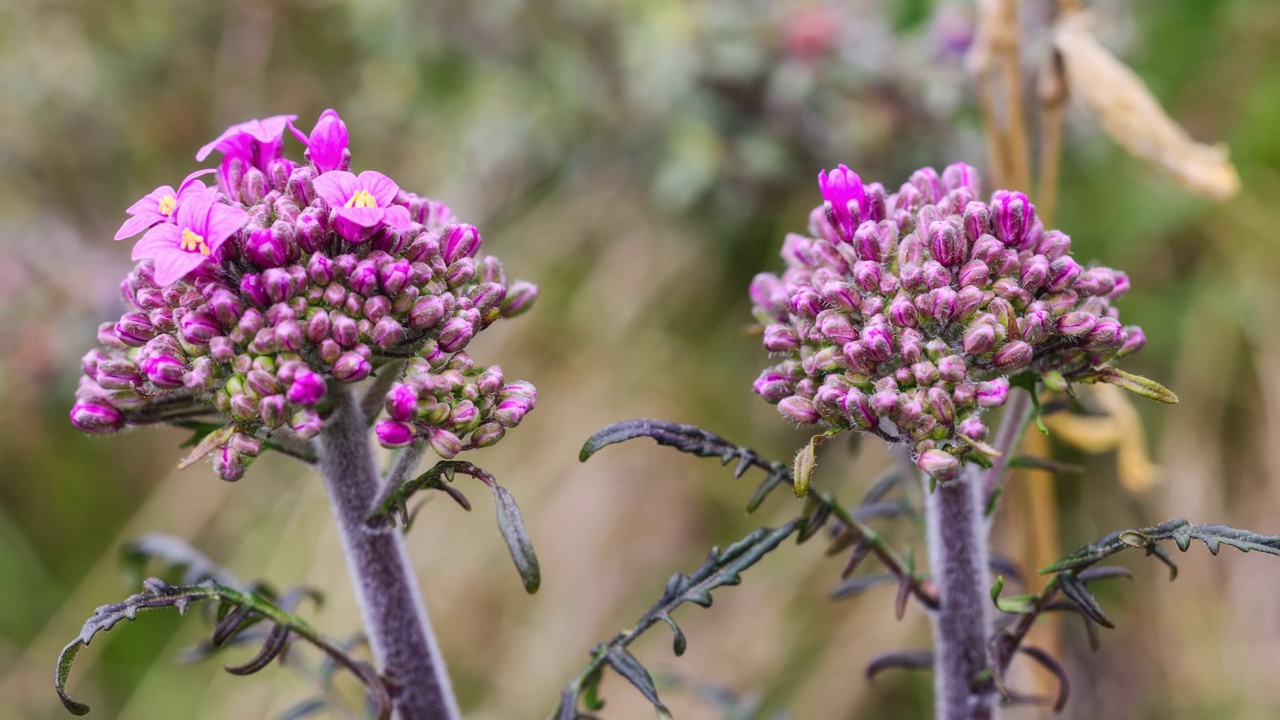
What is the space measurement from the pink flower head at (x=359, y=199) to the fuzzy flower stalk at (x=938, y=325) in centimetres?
66

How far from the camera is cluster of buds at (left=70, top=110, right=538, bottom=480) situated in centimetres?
158

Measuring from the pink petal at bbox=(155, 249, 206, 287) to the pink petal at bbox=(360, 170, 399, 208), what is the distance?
27 cm

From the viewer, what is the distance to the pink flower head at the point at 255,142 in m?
1.79

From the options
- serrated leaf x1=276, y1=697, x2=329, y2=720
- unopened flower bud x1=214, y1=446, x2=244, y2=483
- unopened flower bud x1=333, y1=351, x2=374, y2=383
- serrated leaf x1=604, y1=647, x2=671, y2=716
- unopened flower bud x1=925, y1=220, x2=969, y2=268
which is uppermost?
unopened flower bud x1=925, y1=220, x2=969, y2=268

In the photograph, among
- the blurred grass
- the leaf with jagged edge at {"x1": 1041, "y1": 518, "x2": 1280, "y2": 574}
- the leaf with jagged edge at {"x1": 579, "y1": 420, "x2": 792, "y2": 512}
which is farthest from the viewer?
the blurred grass

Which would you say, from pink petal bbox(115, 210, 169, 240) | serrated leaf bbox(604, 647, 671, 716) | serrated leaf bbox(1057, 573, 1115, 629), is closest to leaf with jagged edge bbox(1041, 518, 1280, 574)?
serrated leaf bbox(1057, 573, 1115, 629)

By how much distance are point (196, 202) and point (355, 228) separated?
24 cm

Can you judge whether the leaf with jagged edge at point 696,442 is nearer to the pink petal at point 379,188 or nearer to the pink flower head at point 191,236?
the pink petal at point 379,188

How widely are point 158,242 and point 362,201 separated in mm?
321

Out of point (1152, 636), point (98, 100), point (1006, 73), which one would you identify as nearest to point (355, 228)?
point (1006, 73)

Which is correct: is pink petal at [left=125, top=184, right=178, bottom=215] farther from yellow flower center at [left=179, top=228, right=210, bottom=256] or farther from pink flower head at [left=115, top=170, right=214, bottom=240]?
yellow flower center at [left=179, top=228, right=210, bottom=256]

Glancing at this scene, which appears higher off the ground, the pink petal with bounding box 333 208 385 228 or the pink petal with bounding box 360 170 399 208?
the pink petal with bounding box 360 170 399 208

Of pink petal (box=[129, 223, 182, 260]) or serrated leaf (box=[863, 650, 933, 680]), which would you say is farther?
serrated leaf (box=[863, 650, 933, 680])

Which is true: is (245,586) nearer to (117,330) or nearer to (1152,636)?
(117,330)
